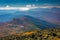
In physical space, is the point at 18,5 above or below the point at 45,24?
above

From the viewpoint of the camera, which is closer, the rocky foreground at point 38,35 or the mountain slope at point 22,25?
the rocky foreground at point 38,35

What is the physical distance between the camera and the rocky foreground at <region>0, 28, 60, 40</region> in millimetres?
5715

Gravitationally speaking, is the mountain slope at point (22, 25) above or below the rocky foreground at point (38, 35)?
above

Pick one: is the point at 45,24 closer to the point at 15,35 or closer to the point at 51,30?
the point at 51,30

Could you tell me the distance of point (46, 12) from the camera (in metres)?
6.17

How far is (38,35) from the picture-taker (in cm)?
582

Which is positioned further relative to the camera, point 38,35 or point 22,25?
point 22,25

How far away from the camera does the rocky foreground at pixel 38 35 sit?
5715 mm

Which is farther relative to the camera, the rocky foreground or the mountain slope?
the mountain slope

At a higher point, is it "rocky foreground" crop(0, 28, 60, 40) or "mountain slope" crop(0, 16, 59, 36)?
"mountain slope" crop(0, 16, 59, 36)

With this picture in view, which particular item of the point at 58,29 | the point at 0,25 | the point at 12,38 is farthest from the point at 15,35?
the point at 58,29

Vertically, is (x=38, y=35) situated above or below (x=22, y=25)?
below

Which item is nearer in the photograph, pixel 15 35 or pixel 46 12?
pixel 15 35

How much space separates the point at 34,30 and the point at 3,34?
3.79ft
